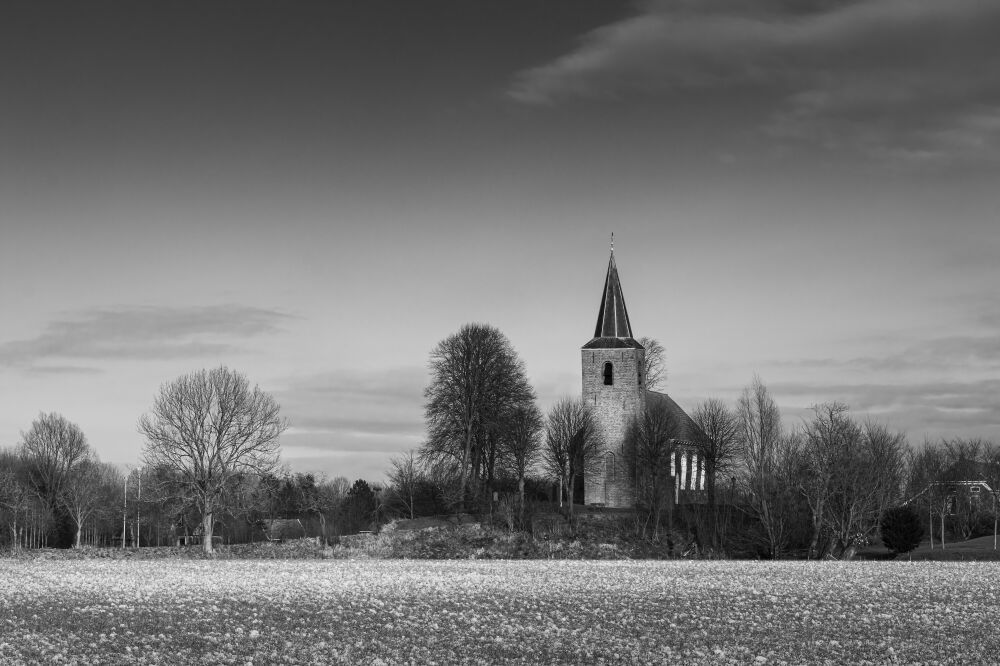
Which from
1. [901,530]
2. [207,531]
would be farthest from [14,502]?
[901,530]

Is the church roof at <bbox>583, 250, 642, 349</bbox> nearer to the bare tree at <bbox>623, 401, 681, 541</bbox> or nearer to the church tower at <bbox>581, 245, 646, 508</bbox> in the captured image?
the church tower at <bbox>581, 245, 646, 508</bbox>

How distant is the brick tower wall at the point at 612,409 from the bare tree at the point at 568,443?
2346 millimetres

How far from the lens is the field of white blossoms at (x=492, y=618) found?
19.9 m

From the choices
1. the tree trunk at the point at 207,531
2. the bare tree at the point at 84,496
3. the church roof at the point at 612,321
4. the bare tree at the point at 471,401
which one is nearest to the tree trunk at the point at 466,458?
the bare tree at the point at 471,401

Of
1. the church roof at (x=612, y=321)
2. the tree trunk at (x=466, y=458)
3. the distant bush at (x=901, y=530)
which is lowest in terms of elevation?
the distant bush at (x=901, y=530)

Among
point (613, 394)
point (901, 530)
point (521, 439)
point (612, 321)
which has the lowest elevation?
point (901, 530)

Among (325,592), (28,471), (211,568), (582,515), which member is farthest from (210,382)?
(28,471)

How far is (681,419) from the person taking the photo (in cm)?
11988

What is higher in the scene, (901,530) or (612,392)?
(612,392)

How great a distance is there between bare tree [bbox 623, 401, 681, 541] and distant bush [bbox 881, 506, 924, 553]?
1467 cm

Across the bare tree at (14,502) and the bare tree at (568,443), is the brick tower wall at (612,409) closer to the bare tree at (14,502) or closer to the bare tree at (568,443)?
the bare tree at (568,443)

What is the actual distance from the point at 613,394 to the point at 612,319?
296 inches

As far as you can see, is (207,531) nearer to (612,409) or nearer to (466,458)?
(466,458)

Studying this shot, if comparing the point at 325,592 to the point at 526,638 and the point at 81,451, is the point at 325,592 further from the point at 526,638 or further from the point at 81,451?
the point at 81,451
